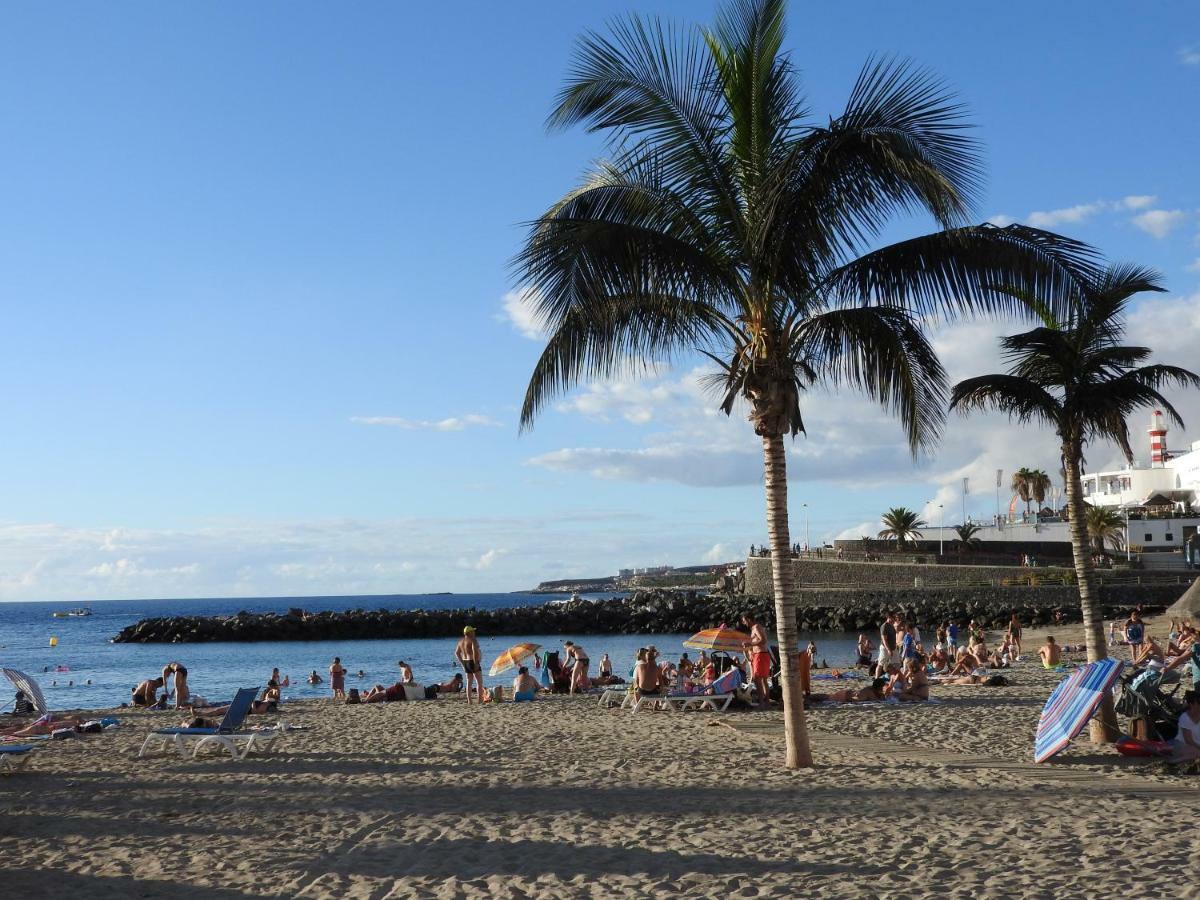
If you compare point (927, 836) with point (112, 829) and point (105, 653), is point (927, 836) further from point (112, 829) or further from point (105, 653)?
point (105, 653)

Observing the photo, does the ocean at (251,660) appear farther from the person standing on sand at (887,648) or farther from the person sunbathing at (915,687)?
the person sunbathing at (915,687)

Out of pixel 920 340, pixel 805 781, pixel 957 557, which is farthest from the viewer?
pixel 957 557

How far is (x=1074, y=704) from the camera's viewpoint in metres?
9.34

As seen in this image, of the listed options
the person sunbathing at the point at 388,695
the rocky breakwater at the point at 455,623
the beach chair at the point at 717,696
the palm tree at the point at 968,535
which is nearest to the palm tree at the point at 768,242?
the beach chair at the point at 717,696

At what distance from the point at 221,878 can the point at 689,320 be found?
639 centimetres

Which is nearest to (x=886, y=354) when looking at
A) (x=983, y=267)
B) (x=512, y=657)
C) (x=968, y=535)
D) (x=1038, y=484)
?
(x=983, y=267)

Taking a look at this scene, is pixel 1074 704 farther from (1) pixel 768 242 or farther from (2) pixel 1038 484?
(2) pixel 1038 484

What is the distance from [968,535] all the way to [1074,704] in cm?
Result: 5851

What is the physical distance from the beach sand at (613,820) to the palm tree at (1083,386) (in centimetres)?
248

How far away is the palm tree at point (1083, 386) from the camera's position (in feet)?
37.3

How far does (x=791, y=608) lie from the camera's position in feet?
32.3

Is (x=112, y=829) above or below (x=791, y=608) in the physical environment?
below

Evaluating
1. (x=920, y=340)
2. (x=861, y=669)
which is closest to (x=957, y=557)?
(x=861, y=669)

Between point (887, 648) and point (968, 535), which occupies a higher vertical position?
point (968, 535)
